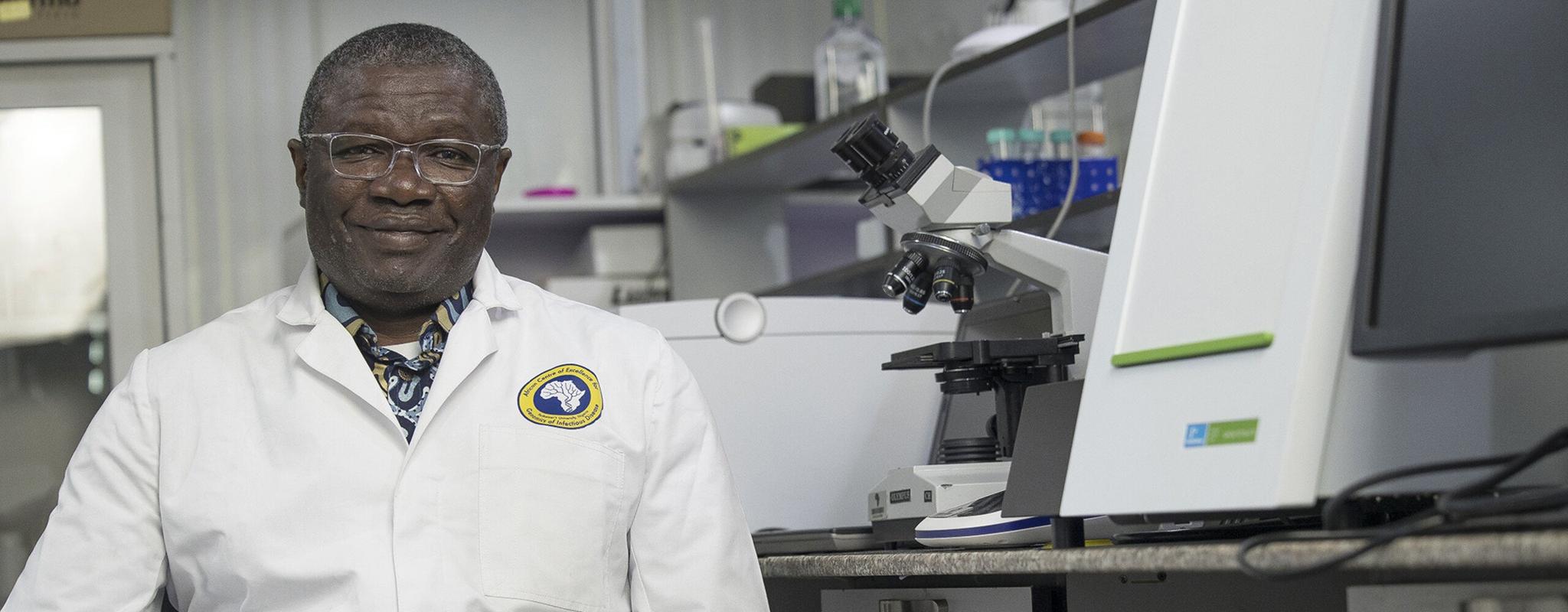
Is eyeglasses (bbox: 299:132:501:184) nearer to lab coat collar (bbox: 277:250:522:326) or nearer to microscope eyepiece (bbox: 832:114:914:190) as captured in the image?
lab coat collar (bbox: 277:250:522:326)

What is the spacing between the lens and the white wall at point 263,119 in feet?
11.2

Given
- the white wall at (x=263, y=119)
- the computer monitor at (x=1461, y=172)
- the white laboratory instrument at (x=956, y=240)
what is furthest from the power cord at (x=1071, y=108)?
the white wall at (x=263, y=119)

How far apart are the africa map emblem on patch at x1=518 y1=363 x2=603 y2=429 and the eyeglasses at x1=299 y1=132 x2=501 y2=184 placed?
210 millimetres

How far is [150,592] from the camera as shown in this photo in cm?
133

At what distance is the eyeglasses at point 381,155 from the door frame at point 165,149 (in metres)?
2.08

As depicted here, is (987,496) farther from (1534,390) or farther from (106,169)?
(106,169)

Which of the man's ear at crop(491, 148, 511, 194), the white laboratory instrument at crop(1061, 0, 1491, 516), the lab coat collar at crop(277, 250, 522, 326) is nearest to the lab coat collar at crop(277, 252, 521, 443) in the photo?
the lab coat collar at crop(277, 250, 522, 326)

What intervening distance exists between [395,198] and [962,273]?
0.54 meters

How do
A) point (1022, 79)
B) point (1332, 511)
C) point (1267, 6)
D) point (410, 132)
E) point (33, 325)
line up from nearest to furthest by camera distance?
point (1332, 511)
point (1267, 6)
point (410, 132)
point (1022, 79)
point (33, 325)

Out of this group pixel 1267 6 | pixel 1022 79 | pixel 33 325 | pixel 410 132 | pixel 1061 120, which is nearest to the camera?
pixel 1267 6

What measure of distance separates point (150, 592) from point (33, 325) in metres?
2.28

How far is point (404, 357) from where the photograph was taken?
146 centimetres

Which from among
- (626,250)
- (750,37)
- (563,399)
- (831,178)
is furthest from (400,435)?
(750,37)

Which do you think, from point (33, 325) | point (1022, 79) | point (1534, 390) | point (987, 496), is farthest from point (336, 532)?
point (33, 325)
